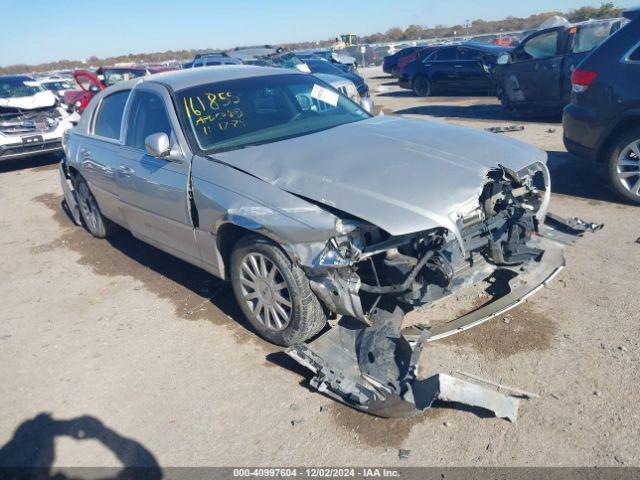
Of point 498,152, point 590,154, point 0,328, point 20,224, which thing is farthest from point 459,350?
point 20,224

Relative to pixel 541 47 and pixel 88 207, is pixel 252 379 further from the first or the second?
pixel 541 47

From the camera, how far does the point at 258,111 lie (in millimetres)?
4355

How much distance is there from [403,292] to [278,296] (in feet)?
2.83

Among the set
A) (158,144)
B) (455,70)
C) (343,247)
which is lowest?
(455,70)

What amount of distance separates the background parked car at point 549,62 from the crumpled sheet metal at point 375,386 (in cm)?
813

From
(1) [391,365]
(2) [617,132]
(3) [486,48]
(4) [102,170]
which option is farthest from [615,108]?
(3) [486,48]

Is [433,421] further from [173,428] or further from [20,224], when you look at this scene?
[20,224]

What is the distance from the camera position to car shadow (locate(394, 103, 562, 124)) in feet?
35.9

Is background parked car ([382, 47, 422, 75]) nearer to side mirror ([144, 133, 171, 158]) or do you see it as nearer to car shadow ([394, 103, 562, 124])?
car shadow ([394, 103, 562, 124])

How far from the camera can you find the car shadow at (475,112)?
11.0 m

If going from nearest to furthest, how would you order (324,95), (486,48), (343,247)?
(343,247)
(324,95)
(486,48)

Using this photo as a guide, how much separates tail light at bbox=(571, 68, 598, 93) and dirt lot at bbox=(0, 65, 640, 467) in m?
1.45

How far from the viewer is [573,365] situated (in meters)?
3.20

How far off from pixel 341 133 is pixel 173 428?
2445 mm
